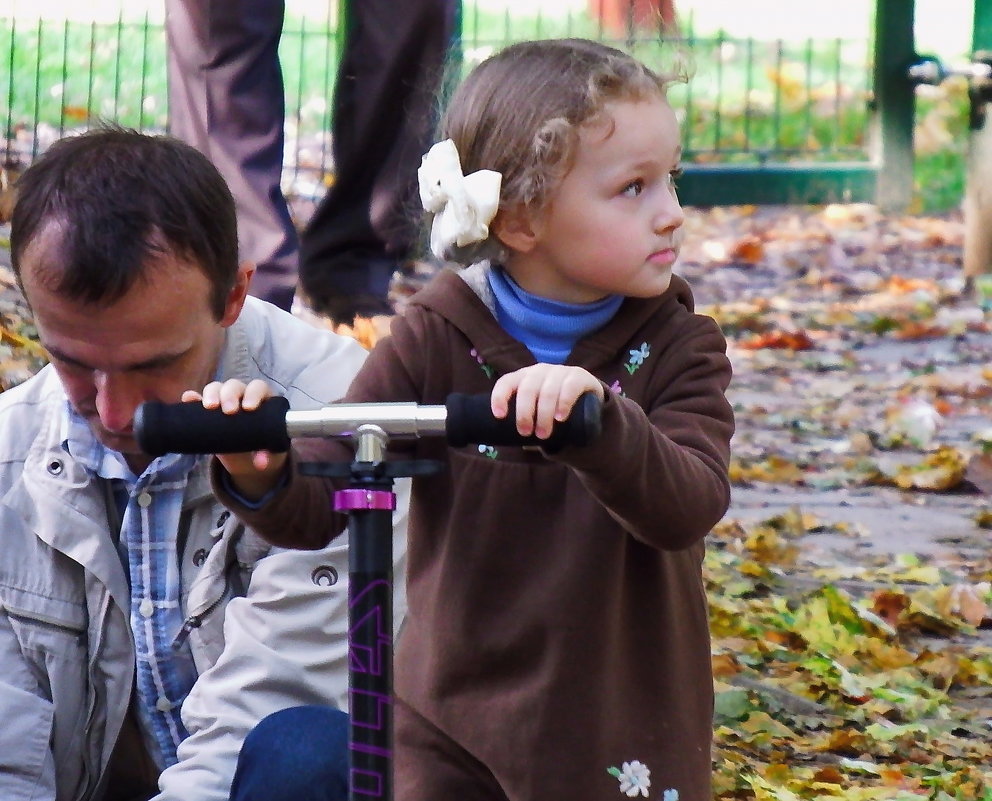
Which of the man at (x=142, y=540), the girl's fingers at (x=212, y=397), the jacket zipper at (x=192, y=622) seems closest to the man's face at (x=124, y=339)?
the man at (x=142, y=540)

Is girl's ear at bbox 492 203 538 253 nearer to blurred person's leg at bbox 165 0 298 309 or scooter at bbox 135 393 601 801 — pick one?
scooter at bbox 135 393 601 801

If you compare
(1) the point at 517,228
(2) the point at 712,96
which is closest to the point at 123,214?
(1) the point at 517,228

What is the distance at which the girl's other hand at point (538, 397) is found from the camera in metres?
1.99

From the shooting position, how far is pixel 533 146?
2650 millimetres

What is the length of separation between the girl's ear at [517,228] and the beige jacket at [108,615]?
507 millimetres

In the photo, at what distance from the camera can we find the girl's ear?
2.69 metres

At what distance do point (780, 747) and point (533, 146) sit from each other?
1.92 metres

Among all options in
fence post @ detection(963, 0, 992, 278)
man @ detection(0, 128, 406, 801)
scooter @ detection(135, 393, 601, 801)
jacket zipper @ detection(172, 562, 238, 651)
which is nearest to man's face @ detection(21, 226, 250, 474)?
man @ detection(0, 128, 406, 801)

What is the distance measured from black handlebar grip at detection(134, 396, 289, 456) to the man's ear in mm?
942

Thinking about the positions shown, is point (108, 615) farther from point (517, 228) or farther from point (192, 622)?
point (517, 228)

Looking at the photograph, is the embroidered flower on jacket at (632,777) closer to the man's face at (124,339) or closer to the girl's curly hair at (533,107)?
the girl's curly hair at (533,107)

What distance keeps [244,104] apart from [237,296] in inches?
124

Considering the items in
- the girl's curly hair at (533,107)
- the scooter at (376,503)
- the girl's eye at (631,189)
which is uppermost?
the girl's curly hair at (533,107)

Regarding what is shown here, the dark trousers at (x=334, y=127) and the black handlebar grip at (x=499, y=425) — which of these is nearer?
the black handlebar grip at (x=499, y=425)
